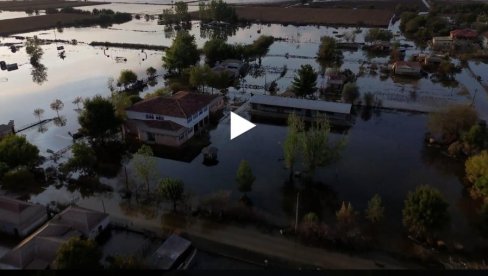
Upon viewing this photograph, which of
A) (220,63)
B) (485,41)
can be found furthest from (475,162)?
(485,41)

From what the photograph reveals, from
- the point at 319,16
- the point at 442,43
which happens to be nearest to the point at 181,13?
the point at 319,16

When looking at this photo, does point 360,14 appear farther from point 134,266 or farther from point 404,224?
point 134,266

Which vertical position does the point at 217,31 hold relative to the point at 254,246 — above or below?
above

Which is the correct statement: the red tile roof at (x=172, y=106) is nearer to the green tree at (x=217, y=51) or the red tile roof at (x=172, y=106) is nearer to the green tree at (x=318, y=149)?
the green tree at (x=318, y=149)

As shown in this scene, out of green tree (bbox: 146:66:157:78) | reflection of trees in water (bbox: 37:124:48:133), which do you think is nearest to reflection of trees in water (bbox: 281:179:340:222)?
reflection of trees in water (bbox: 37:124:48:133)

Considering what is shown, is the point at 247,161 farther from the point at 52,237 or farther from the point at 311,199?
the point at 52,237

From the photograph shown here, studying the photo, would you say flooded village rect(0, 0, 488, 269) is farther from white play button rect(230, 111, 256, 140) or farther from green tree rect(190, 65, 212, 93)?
white play button rect(230, 111, 256, 140)

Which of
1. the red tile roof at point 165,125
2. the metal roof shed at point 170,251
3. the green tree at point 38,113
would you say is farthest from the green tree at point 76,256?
the green tree at point 38,113
